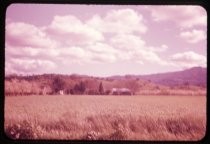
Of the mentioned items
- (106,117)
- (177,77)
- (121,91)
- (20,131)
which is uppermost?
(177,77)

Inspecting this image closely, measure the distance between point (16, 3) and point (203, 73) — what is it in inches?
59.2

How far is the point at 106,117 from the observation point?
103 inches

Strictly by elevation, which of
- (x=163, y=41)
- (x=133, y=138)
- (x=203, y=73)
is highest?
(x=163, y=41)

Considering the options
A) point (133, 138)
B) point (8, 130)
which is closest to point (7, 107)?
Answer: point (8, 130)

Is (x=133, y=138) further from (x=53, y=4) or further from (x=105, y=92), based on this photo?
(x=53, y=4)

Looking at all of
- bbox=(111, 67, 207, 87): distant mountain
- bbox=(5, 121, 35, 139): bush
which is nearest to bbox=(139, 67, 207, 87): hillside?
bbox=(111, 67, 207, 87): distant mountain

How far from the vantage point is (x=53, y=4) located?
2.55 metres

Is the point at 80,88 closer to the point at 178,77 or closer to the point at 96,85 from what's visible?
the point at 96,85

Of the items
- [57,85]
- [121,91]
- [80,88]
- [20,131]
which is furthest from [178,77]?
[20,131]

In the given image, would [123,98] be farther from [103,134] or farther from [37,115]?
[37,115]

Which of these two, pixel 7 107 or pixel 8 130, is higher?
pixel 7 107

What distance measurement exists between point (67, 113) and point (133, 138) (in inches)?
21.3

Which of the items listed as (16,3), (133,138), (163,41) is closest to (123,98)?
(133,138)

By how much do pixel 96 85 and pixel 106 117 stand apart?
0.85 ft
